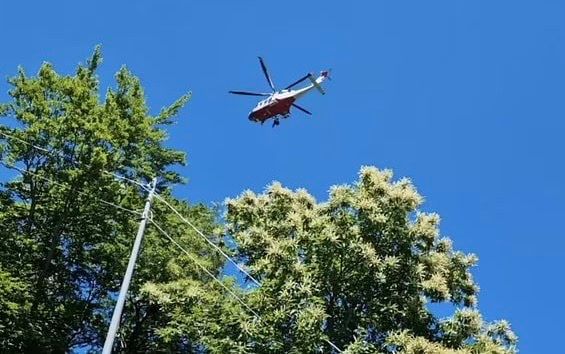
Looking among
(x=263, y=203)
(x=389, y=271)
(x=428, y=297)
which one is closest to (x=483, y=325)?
(x=428, y=297)

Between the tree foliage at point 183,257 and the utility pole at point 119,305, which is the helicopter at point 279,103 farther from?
the utility pole at point 119,305

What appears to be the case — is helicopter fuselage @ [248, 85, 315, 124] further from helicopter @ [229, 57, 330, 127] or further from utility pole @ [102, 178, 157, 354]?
utility pole @ [102, 178, 157, 354]

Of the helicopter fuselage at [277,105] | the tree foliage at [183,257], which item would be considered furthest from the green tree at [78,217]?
the helicopter fuselage at [277,105]

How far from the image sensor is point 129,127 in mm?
23531

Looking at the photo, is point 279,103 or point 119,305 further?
point 279,103

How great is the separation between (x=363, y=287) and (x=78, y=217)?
1076cm

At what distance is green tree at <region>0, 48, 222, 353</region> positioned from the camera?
73.1ft

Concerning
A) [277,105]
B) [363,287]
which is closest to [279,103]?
[277,105]

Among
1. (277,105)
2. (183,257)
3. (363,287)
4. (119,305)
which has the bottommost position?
(119,305)

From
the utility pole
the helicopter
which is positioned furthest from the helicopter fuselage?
the utility pole

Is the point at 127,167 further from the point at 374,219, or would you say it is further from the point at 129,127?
the point at 374,219

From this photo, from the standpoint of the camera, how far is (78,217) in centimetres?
2328

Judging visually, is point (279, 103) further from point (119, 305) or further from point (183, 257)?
point (119, 305)

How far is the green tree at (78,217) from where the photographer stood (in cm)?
2228
